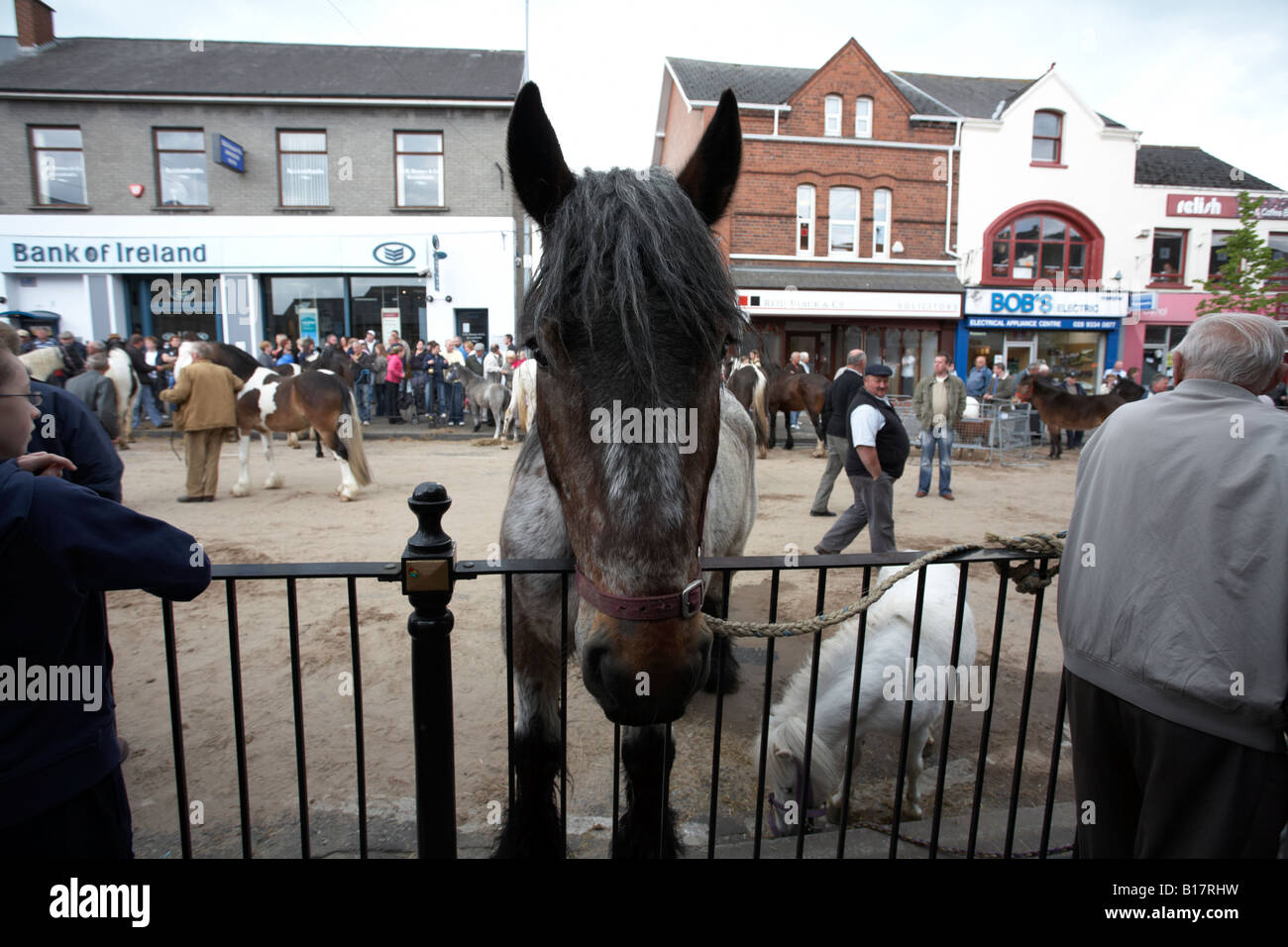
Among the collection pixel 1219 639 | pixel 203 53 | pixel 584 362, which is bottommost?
Answer: pixel 1219 639

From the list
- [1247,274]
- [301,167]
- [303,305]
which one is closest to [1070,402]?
[1247,274]

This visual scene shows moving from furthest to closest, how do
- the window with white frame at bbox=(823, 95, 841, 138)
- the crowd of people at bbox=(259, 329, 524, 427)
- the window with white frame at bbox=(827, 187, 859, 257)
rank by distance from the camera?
the window with white frame at bbox=(827, 187, 859, 257) < the window with white frame at bbox=(823, 95, 841, 138) < the crowd of people at bbox=(259, 329, 524, 427)

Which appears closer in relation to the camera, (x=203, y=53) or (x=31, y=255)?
(x=31, y=255)

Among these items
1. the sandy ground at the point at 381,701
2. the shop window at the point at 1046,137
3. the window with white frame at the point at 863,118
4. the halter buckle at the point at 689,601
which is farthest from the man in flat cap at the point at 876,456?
the shop window at the point at 1046,137

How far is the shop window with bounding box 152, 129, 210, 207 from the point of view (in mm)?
20344

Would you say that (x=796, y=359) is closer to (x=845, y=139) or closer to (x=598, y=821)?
(x=845, y=139)

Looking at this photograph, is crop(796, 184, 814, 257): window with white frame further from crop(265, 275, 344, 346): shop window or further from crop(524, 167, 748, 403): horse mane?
crop(524, 167, 748, 403): horse mane

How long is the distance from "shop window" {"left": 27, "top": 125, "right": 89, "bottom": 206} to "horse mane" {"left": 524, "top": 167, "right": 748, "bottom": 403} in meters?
26.3

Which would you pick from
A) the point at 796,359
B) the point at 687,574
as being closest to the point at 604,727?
the point at 687,574

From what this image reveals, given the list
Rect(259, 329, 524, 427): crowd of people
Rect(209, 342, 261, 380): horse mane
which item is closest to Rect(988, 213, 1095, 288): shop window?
Rect(259, 329, 524, 427): crowd of people

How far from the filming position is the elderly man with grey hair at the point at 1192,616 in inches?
64.7

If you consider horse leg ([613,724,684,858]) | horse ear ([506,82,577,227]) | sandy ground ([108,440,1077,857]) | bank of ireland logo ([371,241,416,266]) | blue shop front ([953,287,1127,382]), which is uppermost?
bank of ireland logo ([371,241,416,266])
